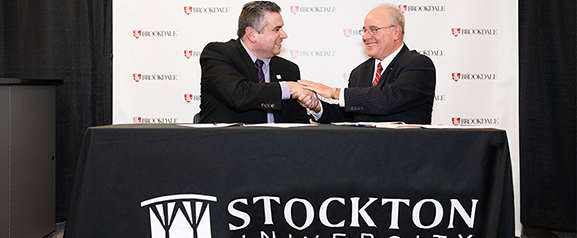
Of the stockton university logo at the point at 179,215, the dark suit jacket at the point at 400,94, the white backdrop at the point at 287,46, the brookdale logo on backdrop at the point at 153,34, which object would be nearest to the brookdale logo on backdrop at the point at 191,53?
the white backdrop at the point at 287,46

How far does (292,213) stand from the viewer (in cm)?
167

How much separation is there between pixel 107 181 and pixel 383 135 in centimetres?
111

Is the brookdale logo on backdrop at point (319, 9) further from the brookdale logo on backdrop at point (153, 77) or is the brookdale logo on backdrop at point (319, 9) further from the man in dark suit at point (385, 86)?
the brookdale logo on backdrop at point (153, 77)

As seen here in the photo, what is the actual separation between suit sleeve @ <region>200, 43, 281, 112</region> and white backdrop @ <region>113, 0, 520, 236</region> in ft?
3.61

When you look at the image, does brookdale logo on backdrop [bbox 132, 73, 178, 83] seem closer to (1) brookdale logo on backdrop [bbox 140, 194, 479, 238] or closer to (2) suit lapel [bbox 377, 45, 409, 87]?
(2) suit lapel [bbox 377, 45, 409, 87]

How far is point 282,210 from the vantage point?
5.48 ft

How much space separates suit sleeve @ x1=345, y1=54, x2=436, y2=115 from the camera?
2455mm

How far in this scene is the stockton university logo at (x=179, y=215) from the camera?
167 cm

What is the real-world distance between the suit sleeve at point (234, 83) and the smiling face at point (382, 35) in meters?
0.82

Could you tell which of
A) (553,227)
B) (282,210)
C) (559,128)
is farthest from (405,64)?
(553,227)

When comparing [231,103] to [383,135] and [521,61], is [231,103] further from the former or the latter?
[521,61]

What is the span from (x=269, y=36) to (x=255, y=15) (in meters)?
0.17

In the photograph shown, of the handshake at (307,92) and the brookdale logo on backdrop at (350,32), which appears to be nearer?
the handshake at (307,92)

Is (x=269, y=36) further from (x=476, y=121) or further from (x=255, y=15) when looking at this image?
(x=476, y=121)
